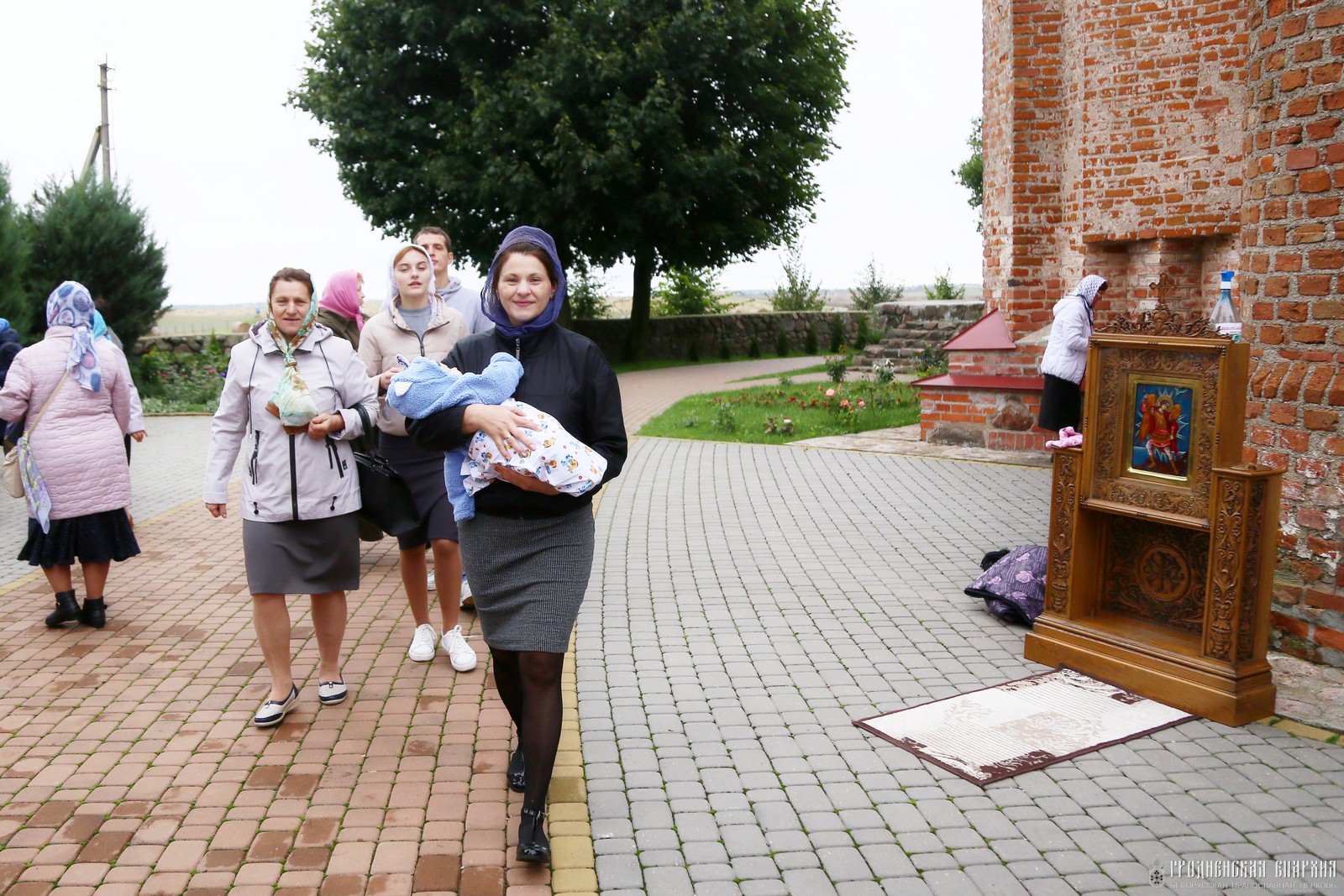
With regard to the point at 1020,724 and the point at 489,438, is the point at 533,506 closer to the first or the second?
the point at 489,438

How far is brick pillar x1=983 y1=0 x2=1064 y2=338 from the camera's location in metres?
12.2

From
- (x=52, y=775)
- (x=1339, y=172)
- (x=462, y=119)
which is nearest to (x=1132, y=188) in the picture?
(x=1339, y=172)

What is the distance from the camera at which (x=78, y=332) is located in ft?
22.2

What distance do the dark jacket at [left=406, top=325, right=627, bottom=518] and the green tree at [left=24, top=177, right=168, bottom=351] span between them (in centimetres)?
2025

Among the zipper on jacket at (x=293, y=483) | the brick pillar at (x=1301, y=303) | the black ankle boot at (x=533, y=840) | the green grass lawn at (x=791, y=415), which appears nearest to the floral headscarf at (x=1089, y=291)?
the brick pillar at (x=1301, y=303)

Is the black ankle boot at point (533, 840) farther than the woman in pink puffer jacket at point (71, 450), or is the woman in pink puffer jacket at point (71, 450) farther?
the woman in pink puffer jacket at point (71, 450)

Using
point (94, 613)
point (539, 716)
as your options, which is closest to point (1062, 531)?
point (539, 716)

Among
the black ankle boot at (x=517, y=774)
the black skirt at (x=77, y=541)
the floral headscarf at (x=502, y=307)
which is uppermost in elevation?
the floral headscarf at (x=502, y=307)

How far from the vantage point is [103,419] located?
693 centimetres

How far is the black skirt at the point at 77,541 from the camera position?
673 cm

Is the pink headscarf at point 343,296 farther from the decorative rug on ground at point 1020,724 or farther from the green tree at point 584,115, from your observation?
the green tree at point 584,115

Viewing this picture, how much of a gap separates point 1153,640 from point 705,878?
270 cm

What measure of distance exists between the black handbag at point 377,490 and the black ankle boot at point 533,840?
6.82ft

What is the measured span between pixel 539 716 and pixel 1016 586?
348cm
